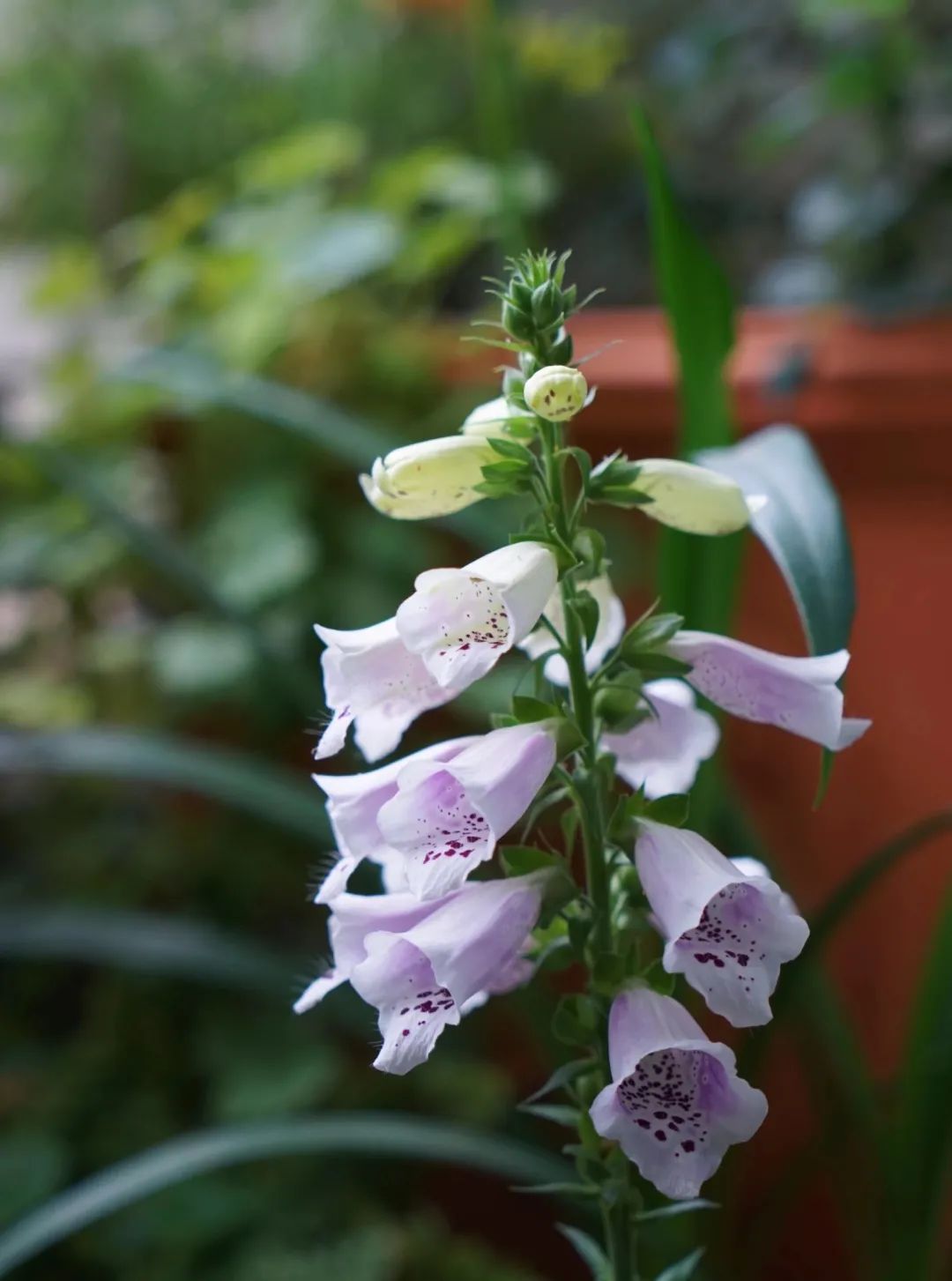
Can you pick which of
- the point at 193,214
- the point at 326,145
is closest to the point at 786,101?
the point at 326,145

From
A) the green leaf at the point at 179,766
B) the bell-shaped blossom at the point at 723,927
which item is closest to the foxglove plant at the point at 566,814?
the bell-shaped blossom at the point at 723,927

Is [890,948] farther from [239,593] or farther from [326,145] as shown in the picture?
[326,145]

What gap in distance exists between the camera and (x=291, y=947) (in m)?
0.95

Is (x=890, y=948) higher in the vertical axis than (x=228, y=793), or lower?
lower

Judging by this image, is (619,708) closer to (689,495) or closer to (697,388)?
(689,495)

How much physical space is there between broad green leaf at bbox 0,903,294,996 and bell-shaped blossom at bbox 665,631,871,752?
1.37 ft

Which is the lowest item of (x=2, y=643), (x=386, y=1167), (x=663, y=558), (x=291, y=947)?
(x=386, y=1167)

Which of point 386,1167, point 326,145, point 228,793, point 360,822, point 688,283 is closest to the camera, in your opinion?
point 360,822

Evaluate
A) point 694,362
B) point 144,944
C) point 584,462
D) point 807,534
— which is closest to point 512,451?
point 584,462

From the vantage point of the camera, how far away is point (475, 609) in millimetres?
323

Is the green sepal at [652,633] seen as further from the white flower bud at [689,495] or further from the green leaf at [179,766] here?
the green leaf at [179,766]

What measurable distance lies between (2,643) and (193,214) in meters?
0.44

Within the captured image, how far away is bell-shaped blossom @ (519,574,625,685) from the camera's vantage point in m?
0.37

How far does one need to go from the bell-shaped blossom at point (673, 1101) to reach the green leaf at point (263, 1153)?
250mm
